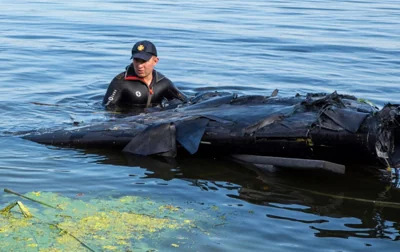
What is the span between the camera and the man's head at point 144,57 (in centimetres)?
976

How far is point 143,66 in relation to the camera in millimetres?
10039

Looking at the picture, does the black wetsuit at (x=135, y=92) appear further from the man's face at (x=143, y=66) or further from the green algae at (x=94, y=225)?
the green algae at (x=94, y=225)

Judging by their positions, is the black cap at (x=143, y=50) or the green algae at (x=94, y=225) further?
the black cap at (x=143, y=50)

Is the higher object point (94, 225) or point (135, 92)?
point (135, 92)

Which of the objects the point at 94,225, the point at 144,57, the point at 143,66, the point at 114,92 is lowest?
the point at 94,225

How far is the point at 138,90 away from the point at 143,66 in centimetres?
41

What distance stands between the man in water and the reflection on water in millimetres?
2573

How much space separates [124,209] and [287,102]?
2.49 meters

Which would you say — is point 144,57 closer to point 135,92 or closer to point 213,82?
point 135,92

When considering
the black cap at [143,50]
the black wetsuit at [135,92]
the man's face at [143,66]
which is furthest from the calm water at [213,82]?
the black cap at [143,50]

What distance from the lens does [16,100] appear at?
1067 centimetres

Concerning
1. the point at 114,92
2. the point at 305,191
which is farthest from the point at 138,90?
the point at 305,191

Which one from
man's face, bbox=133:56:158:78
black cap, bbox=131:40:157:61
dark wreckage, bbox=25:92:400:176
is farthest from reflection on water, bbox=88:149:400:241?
man's face, bbox=133:56:158:78

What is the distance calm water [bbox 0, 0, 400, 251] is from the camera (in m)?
5.98
